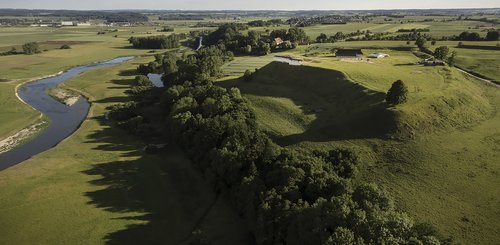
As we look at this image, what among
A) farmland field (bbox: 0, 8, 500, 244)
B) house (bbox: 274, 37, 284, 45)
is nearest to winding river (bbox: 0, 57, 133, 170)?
farmland field (bbox: 0, 8, 500, 244)

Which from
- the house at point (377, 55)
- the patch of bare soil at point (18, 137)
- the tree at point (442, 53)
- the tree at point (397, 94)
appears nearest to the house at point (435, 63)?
the tree at point (442, 53)

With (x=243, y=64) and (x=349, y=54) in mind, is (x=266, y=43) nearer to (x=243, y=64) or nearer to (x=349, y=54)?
(x=243, y=64)

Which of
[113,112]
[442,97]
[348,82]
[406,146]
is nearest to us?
[406,146]

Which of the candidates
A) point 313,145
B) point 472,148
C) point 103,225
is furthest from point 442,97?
point 103,225

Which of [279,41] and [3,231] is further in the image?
[279,41]

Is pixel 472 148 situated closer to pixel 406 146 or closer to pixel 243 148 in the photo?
pixel 406 146

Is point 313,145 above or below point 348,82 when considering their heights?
below

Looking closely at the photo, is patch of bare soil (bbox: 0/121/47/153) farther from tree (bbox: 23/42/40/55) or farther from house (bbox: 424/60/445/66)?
tree (bbox: 23/42/40/55)
